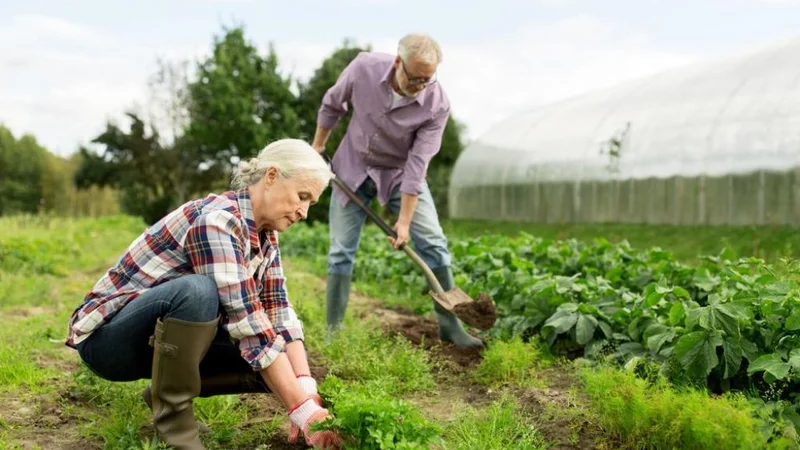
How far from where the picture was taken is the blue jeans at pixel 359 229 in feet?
13.7

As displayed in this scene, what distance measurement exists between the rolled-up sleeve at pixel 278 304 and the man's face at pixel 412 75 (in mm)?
1357

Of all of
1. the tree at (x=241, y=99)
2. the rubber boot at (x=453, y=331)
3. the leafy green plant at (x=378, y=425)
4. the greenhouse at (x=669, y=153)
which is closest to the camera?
the leafy green plant at (x=378, y=425)

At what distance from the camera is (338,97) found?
4207 millimetres

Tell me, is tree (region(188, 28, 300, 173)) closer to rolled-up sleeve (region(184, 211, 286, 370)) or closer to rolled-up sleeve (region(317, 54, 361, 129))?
rolled-up sleeve (region(317, 54, 361, 129))

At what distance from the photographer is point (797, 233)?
9.66 metres

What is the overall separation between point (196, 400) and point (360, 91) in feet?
6.15

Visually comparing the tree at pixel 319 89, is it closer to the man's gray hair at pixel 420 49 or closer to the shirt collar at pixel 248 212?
the man's gray hair at pixel 420 49

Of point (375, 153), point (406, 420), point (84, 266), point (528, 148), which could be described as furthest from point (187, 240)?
point (528, 148)

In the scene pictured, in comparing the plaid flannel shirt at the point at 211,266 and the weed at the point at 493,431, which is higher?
the plaid flannel shirt at the point at 211,266

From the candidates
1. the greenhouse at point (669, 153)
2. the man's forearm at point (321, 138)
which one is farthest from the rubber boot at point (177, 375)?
the greenhouse at point (669, 153)

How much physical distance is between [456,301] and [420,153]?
32.4 inches

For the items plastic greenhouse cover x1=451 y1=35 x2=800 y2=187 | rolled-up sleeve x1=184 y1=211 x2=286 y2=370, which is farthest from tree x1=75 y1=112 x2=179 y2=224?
rolled-up sleeve x1=184 y1=211 x2=286 y2=370

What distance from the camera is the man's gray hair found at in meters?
3.60

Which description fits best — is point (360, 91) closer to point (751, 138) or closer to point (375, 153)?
point (375, 153)
